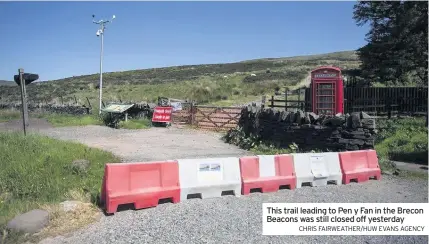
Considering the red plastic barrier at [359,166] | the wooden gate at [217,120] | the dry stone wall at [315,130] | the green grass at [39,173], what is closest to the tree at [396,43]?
the wooden gate at [217,120]

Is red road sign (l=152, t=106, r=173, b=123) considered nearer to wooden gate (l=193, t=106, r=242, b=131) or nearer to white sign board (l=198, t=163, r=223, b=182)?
wooden gate (l=193, t=106, r=242, b=131)

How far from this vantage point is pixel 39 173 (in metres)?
9.03

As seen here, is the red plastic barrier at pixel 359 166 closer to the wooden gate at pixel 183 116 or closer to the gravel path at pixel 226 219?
the gravel path at pixel 226 219

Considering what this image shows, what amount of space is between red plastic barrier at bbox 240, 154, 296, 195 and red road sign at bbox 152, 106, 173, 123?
1562cm

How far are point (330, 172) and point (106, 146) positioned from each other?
9134 millimetres

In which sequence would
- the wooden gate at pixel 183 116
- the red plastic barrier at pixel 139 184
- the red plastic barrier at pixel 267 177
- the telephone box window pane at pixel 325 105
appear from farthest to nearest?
the wooden gate at pixel 183 116 → the telephone box window pane at pixel 325 105 → the red plastic barrier at pixel 267 177 → the red plastic barrier at pixel 139 184

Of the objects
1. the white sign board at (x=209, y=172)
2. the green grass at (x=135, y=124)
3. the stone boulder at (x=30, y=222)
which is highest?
the green grass at (x=135, y=124)

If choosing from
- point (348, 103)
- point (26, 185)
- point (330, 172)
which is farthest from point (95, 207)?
point (348, 103)

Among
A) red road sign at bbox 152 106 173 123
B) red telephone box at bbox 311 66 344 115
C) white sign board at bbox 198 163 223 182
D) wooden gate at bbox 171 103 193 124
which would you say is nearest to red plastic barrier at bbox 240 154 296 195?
white sign board at bbox 198 163 223 182

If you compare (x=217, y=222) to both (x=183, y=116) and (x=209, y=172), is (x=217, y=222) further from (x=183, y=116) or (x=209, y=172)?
(x=183, y=116)

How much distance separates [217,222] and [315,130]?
713 centimetres

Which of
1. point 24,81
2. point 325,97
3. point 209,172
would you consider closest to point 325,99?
point 325,97

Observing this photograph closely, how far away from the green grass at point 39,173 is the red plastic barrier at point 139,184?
0.94 metres

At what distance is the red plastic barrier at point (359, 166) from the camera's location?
870 cm
